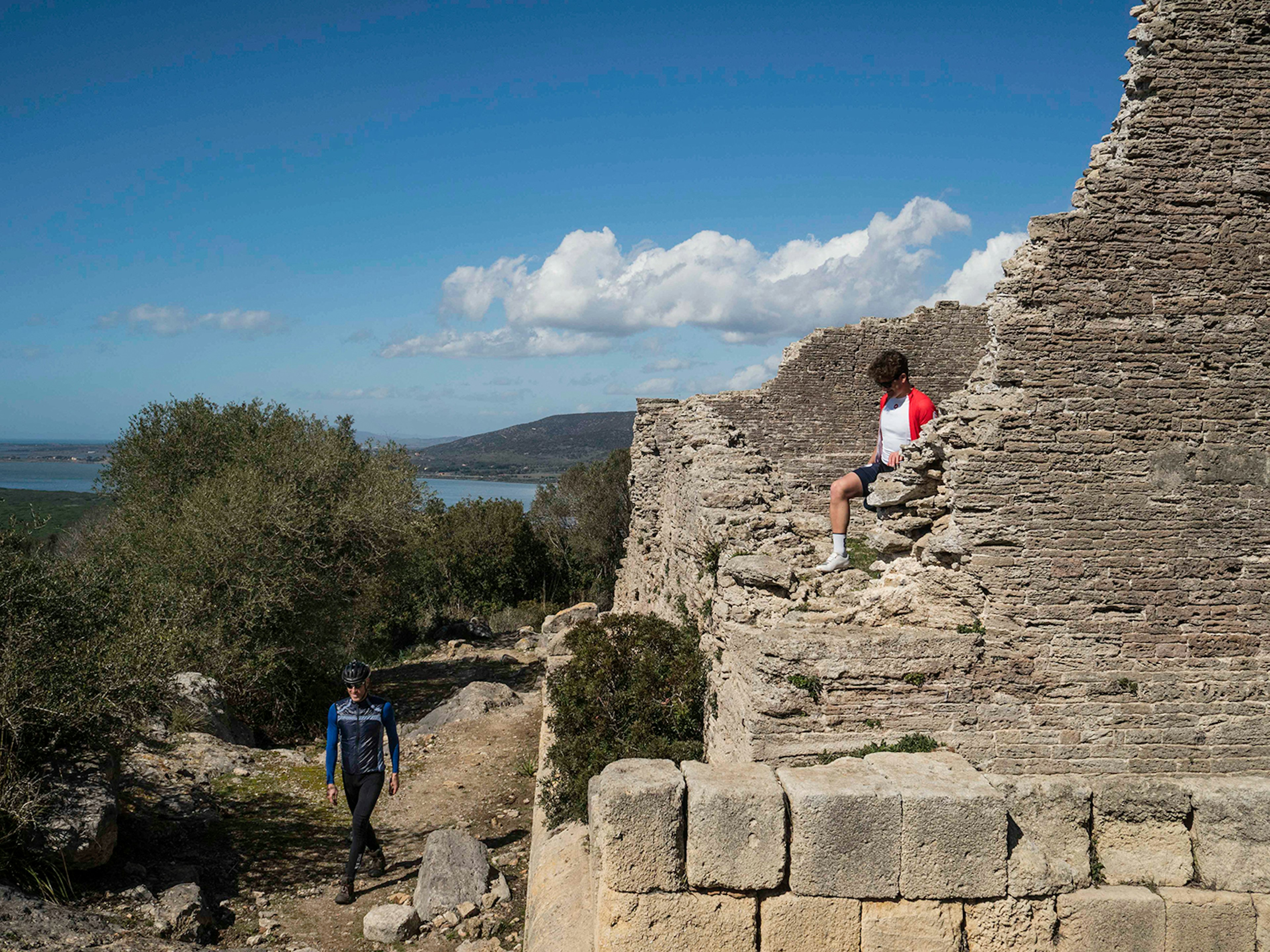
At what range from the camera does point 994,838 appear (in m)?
4.02

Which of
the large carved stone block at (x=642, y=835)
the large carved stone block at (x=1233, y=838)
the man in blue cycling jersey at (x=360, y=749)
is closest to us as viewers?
the large carved stone block at (x=642, y=835)

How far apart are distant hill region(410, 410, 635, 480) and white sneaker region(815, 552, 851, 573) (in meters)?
54.1

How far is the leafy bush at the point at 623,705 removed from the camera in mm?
6902

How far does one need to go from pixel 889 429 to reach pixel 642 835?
3.98 metres

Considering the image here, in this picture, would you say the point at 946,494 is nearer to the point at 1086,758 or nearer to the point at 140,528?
the point at 1086,758

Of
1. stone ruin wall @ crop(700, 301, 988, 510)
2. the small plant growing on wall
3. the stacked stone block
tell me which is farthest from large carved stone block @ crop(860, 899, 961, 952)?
stone ruin wall @ crop(700, 301, 988, 510)

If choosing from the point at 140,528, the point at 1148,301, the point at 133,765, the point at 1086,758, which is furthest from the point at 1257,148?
the point at 140,528

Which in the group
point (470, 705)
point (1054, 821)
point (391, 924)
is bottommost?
point (470, 705)

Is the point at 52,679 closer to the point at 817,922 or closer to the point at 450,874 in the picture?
the point at 450,874

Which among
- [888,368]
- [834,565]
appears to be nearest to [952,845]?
[834,565]

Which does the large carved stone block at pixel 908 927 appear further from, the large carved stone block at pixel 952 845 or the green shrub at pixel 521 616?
the green shrub at pixel 521 616

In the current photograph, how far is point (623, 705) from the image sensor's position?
287 inches

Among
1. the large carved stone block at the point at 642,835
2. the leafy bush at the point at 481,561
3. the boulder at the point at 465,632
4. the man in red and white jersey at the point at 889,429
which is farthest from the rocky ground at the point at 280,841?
the leafy bush at the point at 481,561

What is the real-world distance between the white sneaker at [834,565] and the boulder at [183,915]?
524 centimetres
